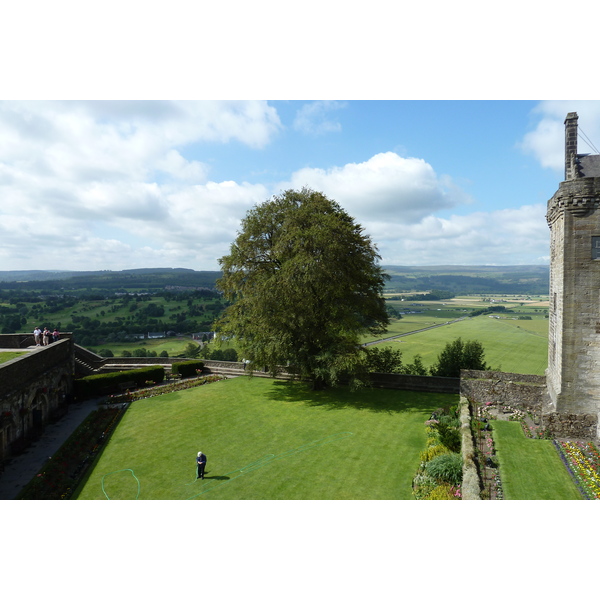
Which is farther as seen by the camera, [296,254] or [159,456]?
[296,254]

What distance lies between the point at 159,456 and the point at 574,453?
17.5 metres

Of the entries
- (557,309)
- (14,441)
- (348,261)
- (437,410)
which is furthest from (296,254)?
(14,441)

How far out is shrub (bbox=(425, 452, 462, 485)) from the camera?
13750 millimetres

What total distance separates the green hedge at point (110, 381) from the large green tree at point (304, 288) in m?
6.43

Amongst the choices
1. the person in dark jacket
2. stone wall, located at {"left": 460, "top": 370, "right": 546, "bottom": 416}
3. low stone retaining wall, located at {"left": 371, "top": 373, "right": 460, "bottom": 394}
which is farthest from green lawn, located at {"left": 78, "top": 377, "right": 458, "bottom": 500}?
stone wall, located at {"left": 460, "top": 370, "right": 546, "bottom": 416}

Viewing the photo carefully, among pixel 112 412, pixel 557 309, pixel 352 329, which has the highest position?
pixel 557 309

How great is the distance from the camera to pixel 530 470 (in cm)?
1476

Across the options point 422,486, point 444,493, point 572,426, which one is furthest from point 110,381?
point 572,426

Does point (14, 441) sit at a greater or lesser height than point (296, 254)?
lesser

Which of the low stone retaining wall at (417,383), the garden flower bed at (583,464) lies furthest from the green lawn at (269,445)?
the garden flower bed at (583,464)

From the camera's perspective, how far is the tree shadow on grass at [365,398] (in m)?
22.6

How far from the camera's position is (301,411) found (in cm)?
2200

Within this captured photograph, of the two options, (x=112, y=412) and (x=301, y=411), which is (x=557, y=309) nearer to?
(x=301, y=411)

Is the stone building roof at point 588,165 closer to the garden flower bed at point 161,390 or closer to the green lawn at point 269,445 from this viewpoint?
the green lawn at point 269,445
